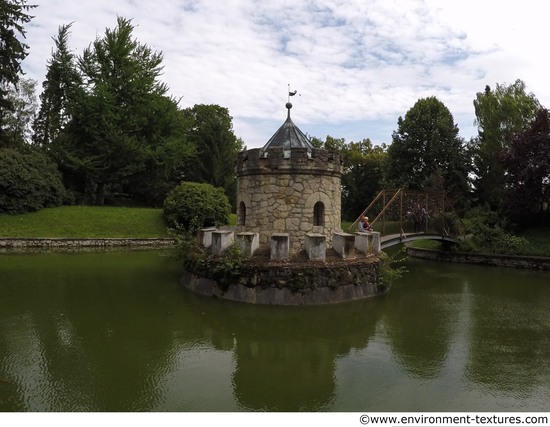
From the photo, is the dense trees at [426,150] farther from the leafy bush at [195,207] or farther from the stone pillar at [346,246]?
the stone pillar at [346,246]

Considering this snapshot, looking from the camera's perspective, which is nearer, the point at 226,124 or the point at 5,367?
the point at 5,367

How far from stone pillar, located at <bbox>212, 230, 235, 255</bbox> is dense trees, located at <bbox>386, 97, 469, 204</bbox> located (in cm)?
2013

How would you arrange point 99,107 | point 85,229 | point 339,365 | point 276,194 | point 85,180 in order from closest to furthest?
point 339,365 < point 276,194 < point 85,229 < point 99,107 < point 85,180

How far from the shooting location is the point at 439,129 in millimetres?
28109

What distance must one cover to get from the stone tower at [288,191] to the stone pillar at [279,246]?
80 centimetres

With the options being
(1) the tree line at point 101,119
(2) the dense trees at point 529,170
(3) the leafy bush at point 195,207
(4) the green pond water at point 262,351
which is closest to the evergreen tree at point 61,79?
(1) the tree line at point 101,119

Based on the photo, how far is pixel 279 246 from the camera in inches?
363

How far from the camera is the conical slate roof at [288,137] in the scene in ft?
35.4

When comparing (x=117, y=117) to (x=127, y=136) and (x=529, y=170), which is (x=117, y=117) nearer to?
(x=127, y=136)

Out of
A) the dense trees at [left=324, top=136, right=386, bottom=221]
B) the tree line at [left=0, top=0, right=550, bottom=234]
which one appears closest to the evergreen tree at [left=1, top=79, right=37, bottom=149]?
the tree line at [left=0, top=0, right=550, bottom=234]

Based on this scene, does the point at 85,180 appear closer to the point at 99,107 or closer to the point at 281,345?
the point at 99,107

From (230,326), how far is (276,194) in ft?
12.3

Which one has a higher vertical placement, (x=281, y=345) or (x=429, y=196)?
(x=429, y=196)

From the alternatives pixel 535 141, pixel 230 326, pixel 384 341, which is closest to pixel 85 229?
pixel 230 326
